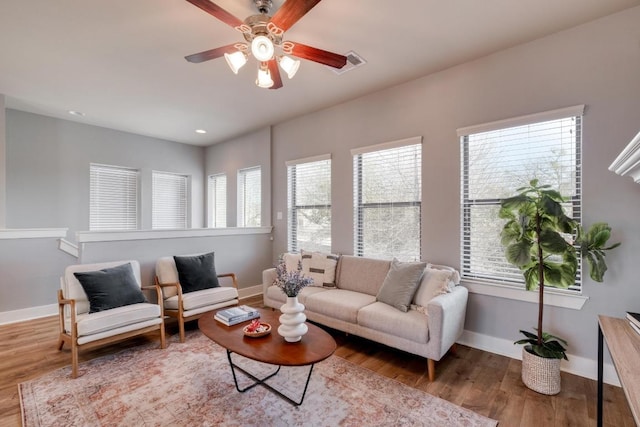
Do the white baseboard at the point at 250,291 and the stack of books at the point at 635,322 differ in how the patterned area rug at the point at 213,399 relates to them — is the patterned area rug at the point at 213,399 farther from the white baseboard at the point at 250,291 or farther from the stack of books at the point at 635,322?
the white baseboard at the point at 250,291

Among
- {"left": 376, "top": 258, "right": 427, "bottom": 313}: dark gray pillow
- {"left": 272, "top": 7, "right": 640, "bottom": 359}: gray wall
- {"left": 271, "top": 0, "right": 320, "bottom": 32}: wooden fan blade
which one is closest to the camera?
{"left": 271, "top": 0, "right": 320, "bottom": 32}: wooden fan blade

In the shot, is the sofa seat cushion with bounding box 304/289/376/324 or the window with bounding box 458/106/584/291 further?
the sofa seat cushion with bounding box 304/289/376/324

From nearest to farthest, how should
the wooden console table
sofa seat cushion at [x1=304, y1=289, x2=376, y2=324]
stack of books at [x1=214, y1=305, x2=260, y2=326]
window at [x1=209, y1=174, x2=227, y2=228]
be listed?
the wooden console table → stack of books at [x1=214, y1=305, x2=260, y2=326] → sofa seat cushion at [x1=304, y1=289, x2=376, y2=324] → window at [x1=209, y1=174, x2=227, y2=228]

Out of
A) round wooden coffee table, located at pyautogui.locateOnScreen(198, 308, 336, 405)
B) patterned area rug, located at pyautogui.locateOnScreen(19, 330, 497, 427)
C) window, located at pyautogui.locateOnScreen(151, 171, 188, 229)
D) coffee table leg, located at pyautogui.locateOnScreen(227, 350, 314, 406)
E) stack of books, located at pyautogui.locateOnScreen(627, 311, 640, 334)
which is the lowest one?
patterned area rug, located at pyautogui.locateOnScreen(19, 330, 497, 427)

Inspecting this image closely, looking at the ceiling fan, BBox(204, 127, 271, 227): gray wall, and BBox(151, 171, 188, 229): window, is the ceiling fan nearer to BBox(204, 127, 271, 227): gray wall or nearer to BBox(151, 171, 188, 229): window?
BBox(204, 127, 271, 227): gray wall

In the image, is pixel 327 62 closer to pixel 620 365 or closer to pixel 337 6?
pixel 337 6

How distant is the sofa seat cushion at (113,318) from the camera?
252 cm

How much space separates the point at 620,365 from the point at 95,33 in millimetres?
4102

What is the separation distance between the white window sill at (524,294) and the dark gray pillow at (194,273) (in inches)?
116

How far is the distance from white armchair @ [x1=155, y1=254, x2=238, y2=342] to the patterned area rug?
1.95 feet

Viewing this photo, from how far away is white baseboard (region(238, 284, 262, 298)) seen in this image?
4.80 m

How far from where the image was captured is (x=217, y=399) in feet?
7.08

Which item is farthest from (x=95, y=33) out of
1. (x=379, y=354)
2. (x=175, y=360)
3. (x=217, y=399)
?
(x=379, y=354)

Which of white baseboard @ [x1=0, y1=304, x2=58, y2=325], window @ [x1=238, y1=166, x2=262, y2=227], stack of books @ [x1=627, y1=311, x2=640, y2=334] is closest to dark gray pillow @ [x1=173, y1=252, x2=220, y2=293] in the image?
window @ [x1=238, y1=166, x2=262, y2=227]
